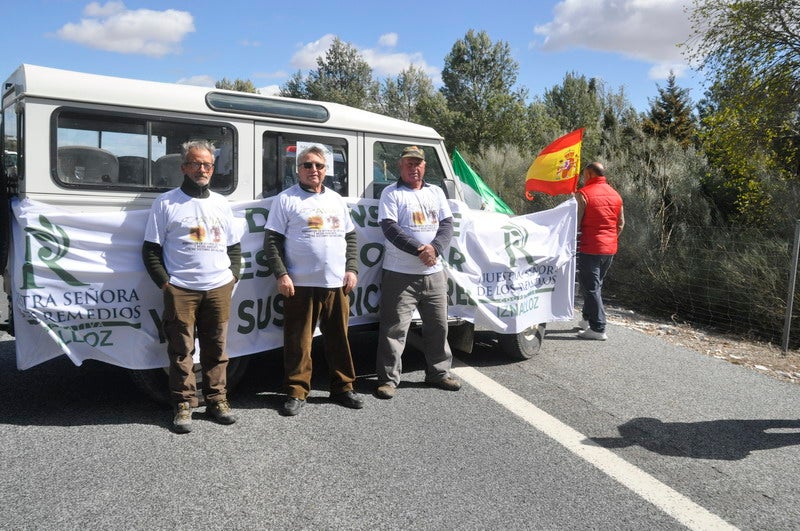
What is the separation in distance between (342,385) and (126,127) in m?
2.50

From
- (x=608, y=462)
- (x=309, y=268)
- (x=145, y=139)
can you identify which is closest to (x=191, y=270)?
(x=309, y=268)

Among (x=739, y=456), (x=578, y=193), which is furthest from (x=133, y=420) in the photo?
(x=578, y=193)

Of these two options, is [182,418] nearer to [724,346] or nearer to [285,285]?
[285,285]

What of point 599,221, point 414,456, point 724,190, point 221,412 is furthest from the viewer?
point 724,190

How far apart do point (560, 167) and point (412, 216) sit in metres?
3.40

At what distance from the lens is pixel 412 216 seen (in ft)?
16.3

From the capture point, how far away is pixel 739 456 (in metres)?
4.09

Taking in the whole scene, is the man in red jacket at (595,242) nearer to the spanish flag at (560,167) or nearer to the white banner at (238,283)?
the spanish flag at (560,167)

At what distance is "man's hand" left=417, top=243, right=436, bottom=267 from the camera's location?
492 cm

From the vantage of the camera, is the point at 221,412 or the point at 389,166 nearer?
the point at 221,412

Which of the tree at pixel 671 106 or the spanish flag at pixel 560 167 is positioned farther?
the tree at pixel 671 106

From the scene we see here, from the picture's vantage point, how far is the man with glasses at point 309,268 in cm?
451

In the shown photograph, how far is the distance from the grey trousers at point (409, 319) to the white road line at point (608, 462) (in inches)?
17.8

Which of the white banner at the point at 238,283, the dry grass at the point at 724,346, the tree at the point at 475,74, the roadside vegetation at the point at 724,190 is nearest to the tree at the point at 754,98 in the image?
the roadside vegetation at the point at 724,190
